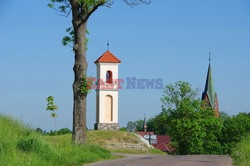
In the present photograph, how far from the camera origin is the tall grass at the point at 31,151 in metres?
10.8

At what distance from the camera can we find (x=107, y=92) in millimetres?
46781

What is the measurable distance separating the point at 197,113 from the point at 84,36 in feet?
170

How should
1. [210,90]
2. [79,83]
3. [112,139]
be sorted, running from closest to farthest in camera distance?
[79,83], [112,139], [210,90]

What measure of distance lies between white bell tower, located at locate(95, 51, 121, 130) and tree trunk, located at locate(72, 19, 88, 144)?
92.6 ft

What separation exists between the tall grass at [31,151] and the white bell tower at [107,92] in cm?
2976

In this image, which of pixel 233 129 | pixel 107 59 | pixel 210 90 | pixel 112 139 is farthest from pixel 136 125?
pixel 112 139

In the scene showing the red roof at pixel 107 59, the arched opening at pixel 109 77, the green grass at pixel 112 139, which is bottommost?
the green grass at pixel 112 139

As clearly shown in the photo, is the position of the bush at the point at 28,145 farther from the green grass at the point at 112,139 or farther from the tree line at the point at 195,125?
the tree line at the point at 195,125

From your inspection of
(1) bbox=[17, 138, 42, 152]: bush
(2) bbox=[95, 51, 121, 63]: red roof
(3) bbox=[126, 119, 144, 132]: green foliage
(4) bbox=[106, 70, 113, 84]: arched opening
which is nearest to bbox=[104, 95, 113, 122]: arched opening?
(4) bbox=[106, 70, 113, 84]: arched opening

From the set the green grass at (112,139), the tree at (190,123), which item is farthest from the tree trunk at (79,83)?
the tree at (190,123)

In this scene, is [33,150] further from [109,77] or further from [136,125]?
[136,125]

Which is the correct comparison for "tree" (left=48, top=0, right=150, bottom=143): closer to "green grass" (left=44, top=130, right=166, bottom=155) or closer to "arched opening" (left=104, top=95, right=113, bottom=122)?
"green grass" (left=44, top=130, right=166, bottom=155)

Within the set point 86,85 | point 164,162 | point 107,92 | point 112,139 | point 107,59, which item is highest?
point 107,59

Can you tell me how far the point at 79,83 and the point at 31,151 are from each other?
6.32 meters
